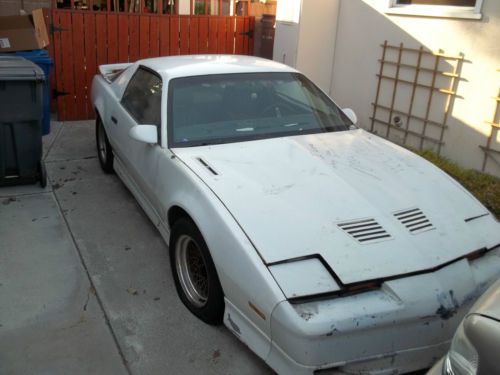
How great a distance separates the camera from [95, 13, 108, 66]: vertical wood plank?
754 centimetres

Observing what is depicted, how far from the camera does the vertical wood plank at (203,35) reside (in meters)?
8.22

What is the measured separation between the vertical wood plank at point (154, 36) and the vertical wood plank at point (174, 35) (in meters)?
0.21

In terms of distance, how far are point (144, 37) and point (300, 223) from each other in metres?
6.03

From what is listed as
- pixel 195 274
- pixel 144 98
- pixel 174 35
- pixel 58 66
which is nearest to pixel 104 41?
pixel 58 66

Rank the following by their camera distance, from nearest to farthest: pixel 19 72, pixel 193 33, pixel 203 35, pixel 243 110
Result: pixel 243 110 → pixel 19 72 → pixel 193 33 → pixel 203 35

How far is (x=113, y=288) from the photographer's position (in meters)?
3.56

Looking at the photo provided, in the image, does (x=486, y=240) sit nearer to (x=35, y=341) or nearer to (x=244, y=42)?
(x=35, y=341)

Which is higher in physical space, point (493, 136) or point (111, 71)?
point (111, 71)

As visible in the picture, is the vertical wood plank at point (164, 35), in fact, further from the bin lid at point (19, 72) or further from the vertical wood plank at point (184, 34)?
the bin lid at point (19, 72)

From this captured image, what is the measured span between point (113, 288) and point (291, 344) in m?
1.67

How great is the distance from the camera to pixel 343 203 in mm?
2939

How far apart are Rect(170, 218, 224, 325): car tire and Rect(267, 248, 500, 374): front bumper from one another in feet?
1.95

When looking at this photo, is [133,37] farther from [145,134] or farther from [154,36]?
[145,134]

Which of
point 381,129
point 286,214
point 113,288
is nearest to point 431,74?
point 381,129
